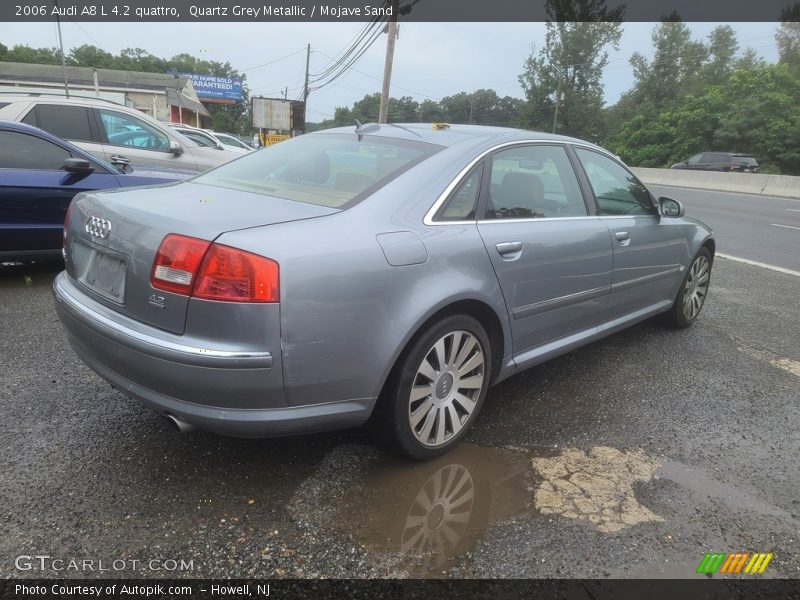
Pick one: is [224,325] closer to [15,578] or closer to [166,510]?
[166,510]

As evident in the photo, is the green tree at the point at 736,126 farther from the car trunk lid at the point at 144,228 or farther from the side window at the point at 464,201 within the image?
the car trunk lid at the point at 144,228

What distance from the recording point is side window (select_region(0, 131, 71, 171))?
504cm

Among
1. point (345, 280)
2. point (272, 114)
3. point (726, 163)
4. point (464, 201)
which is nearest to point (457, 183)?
point (464, 201)

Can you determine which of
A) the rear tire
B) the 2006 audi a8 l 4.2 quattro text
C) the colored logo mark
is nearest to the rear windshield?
the 2006 audi a8 l 4.2 quattro text

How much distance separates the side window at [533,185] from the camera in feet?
9.86

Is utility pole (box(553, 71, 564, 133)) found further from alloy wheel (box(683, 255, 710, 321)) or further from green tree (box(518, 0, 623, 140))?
alloy wheel (box(683, 255, 710, 321))

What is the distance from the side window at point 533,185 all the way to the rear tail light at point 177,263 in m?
1.44

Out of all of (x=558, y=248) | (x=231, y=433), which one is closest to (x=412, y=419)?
(x=231, y=433)

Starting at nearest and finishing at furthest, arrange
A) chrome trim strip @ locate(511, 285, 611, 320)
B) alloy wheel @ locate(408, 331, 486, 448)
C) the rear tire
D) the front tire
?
the front tire
alloy wheel @ locate(408, 331, 486, 448)
chrome trim strip @ locate(511, 285, 611, 320)
the rear tire

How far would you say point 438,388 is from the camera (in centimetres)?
263

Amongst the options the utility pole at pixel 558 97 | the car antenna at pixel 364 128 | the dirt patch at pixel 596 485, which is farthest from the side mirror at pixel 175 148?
the utility pole at pixel 558 97

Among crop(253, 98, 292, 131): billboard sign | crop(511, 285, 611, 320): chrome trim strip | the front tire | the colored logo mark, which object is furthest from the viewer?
crop(253, 98, 292, 131): billboard sign

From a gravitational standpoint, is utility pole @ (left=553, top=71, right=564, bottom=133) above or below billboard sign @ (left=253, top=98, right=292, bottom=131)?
above

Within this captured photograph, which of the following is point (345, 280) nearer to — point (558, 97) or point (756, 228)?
point (756, 228)
